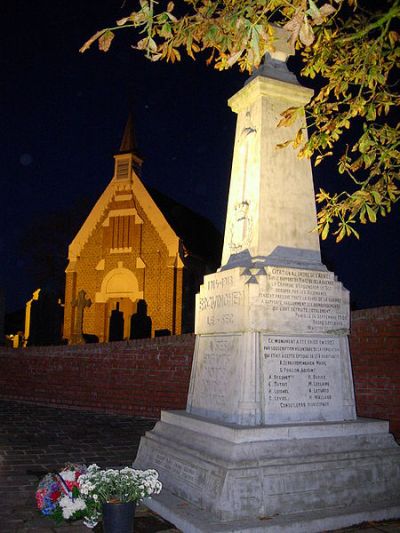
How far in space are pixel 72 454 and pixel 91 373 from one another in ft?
18.8

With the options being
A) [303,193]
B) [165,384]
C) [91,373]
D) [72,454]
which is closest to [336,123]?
[303,193]

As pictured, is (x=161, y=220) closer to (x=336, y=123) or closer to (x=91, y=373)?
(x=91, y=373)

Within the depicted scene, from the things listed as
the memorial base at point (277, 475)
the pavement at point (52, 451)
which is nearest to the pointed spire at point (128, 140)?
the pavement at point (52, 451)

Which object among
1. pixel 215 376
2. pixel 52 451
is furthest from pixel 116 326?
pixel 215 376

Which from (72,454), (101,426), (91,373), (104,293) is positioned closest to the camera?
(72,454)

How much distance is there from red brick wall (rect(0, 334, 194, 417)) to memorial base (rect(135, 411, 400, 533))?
6344mm

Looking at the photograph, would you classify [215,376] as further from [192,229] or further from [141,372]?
[192,229]

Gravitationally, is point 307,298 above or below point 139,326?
below

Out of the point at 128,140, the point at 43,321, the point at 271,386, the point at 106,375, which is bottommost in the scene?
the point at 106,375

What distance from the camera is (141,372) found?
12477 millimetres

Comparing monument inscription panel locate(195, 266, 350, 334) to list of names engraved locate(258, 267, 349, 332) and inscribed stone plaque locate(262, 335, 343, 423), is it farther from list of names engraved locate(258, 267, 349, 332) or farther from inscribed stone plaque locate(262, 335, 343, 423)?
inscribed stone plaque locate(262, 335, 343, 423)

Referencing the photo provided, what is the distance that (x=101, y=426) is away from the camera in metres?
10.9

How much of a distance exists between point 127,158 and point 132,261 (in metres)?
6.13

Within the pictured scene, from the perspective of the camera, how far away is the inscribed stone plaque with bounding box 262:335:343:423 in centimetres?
511
